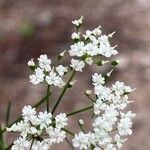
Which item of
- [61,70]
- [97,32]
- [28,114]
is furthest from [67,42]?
[28,114]

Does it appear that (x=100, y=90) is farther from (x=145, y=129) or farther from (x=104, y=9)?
(x=104, y=9)

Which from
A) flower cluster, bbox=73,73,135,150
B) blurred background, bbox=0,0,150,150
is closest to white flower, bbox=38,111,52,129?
flower cluster, bbox=73,73,135,150

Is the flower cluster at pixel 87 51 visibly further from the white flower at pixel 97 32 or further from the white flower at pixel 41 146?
the white flower at pixel 41 146

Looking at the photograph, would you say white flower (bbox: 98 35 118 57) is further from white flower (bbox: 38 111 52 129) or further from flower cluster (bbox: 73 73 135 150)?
white flower (bbox: 38 111 52 129)

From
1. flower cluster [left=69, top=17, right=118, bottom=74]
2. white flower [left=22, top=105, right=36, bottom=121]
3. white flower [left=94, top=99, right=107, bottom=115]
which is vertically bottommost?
white flower [left=22, top=105, right=36, bottom=121]

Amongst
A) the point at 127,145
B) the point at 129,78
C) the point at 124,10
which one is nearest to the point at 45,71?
the point at 127,145

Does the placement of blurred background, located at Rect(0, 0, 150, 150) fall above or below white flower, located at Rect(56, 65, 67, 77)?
above

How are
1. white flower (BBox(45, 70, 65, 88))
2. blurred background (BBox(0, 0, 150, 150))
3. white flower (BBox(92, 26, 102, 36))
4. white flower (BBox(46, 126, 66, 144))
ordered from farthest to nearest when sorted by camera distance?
blurred background (BBox(0, 0, 150, 150)), white flower (BBox(92, 26, 102, 36)), white flower (BBox(45, 70, 65, 88)), white flower (BBox(46, 126, 66, 144))
